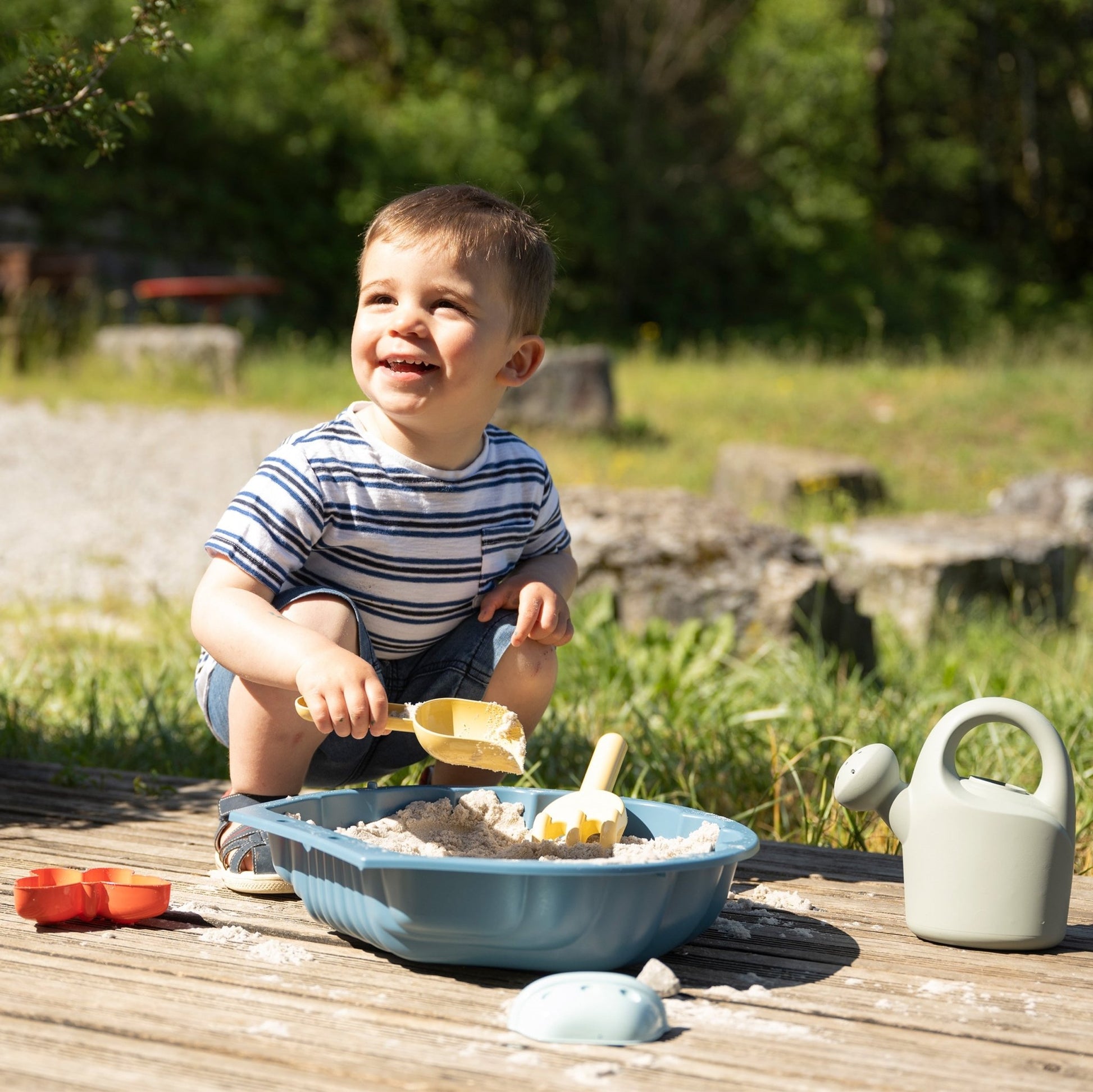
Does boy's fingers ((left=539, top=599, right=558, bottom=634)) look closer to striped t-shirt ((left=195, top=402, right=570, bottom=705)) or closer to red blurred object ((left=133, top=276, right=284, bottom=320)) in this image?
striped t-shirt ((left=195, top=402, right=570, bottom=705))

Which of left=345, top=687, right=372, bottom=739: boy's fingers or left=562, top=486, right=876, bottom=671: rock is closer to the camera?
left=345, top=687, right=372, bottom=739: boy's fingers

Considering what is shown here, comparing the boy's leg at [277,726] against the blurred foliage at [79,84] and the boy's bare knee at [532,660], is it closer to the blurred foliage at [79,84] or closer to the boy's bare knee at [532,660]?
the boy's bare knee at [532,660]

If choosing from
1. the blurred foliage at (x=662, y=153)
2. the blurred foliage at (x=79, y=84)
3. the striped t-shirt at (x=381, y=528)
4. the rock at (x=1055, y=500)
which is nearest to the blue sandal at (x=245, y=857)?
the striped t-shirt at (x=381, y=528)

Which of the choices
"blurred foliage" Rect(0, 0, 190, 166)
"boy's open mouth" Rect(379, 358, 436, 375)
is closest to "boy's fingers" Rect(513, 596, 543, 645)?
"boy's open mouth" Rect(379, 358, 436, 375)

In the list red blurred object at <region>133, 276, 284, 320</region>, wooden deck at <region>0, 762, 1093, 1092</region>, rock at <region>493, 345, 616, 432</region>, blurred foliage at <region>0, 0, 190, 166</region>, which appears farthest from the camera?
red blurred object at <region>133, 276, 284, 320</region>

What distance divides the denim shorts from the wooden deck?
234 mm

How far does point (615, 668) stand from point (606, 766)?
136 centimetres

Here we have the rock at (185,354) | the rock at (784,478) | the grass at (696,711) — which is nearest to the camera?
the grass at (696,711)

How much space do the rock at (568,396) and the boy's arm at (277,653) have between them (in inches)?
239

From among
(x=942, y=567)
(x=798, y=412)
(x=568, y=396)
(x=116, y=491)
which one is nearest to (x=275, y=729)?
(x=942, y=567)

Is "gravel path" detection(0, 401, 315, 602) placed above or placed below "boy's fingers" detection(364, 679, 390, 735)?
above

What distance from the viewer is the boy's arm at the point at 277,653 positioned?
153 cm

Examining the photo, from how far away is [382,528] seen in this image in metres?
1.88

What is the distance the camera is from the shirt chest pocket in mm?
1982
